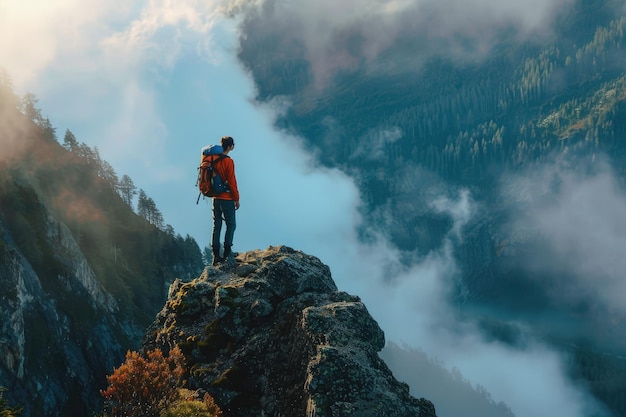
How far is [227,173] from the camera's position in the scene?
20.5 meters

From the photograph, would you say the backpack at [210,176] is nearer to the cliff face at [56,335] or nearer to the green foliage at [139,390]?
the green foliage at [139,390]

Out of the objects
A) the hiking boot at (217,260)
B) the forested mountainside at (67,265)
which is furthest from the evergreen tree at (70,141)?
the hiking boot at (217,260)

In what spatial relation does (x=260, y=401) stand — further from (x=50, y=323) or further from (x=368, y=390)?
(x=50, y=323)

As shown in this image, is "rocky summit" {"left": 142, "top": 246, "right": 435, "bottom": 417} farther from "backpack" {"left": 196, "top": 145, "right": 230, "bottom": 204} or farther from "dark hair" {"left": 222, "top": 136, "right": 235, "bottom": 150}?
"dark hair" {"left": 222, "top": 136, "right": 235, "bottom": 150}

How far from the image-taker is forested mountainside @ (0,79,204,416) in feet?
153

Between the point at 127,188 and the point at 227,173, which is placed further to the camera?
the point at 127,188

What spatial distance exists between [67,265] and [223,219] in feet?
183

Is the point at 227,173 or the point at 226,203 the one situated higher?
the point at 227,173

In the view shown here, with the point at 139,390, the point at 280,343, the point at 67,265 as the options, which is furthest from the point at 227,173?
the point at 67,265

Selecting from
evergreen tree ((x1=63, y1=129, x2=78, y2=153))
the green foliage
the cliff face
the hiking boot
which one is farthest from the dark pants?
evergreen tree ((x1=63, y1=129, x2=78, y2=153))

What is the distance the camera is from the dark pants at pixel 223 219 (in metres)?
21.3

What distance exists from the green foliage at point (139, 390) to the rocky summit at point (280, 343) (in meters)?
1.63

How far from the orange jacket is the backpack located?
0.35ft

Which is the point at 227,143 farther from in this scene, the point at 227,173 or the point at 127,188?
the point at 127,188
